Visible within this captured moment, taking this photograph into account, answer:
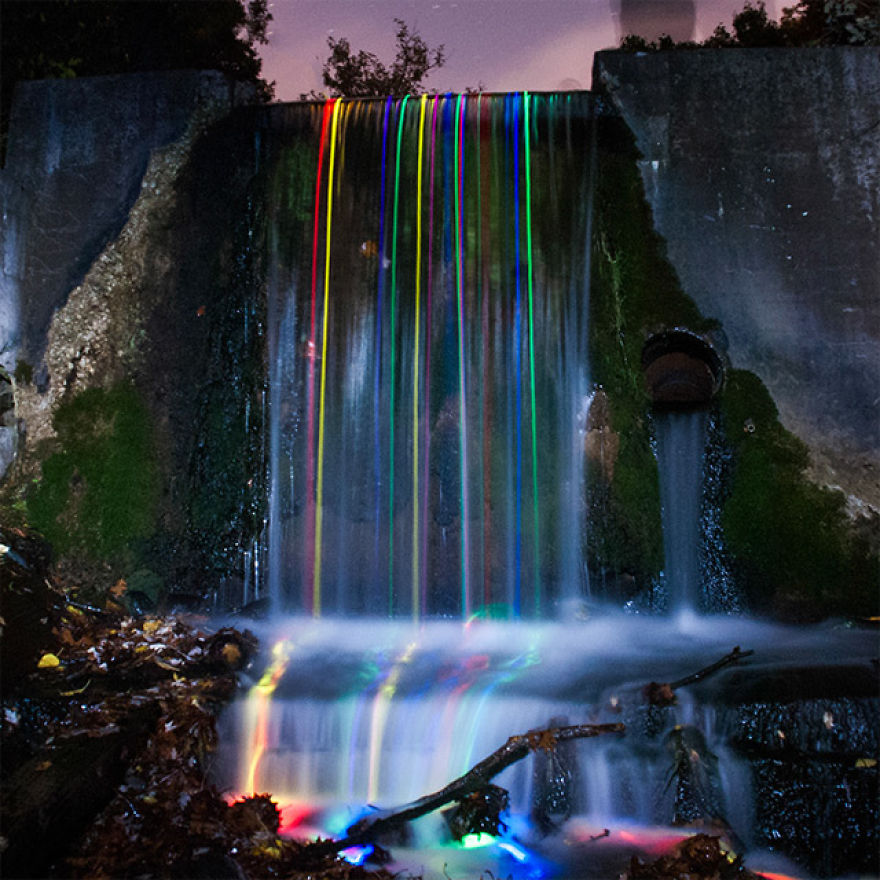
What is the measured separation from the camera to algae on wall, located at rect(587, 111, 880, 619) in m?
6.21

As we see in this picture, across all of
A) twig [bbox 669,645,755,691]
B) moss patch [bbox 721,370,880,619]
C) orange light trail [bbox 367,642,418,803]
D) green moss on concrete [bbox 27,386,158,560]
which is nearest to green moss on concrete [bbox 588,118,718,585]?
moss patch [bbox 721,370,880,619]

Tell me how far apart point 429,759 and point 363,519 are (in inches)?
110

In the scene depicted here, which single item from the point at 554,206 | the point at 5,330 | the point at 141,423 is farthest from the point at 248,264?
the point at 554,206

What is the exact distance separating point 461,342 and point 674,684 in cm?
353

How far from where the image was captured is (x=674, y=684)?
14.4ft

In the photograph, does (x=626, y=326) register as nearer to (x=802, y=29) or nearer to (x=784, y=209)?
(x=784, y=209)

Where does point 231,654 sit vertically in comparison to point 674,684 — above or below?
above

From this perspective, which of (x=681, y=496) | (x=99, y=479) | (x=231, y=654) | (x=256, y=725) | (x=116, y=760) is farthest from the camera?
(x=99, y=479)

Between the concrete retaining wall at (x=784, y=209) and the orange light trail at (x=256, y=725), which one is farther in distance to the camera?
the concrete retaining wall at (x=784, y=209)

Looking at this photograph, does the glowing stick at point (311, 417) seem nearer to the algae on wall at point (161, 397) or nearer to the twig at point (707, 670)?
the algae on wall at point (161, 397)

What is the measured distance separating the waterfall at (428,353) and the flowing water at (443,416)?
0.06 feet

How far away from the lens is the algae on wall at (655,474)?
20.4 feet

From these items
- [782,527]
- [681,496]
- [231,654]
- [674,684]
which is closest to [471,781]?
[674,684]

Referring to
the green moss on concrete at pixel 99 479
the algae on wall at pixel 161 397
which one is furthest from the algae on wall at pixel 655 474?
the green moss on concrete at pixel 99 479
